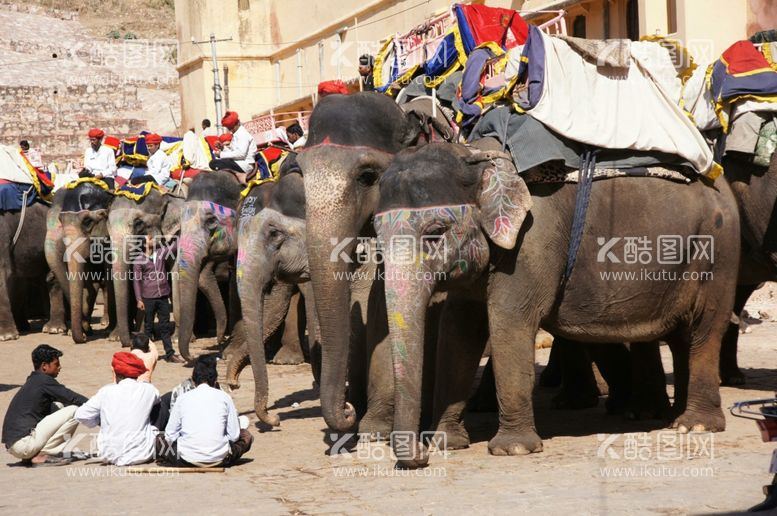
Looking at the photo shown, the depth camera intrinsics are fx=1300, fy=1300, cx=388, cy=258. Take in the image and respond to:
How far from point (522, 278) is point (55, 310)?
41.5 feet

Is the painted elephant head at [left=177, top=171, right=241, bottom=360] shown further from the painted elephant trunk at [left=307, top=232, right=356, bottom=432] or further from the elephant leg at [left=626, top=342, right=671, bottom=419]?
the elephant leg at [left=626, top=342, right=671, bottom=419]

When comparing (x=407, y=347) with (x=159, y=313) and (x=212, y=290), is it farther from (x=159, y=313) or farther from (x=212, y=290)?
(x=159, y=313)

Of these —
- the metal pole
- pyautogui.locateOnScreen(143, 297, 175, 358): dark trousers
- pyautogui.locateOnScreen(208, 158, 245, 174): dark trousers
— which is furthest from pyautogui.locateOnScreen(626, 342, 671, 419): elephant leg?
the metal pole

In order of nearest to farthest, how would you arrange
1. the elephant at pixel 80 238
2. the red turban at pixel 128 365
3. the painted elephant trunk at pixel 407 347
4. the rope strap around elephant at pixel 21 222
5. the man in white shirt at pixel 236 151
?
the painted elephant trunk at pixel 407 347 < the red turban at pixel 128 365 < the man in white shirt at pixel 236 151 < the elephant at pixel 80 238 < the rope strap around elephant at pixel 21 222

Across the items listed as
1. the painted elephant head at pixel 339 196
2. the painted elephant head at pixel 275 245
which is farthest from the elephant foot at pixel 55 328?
the painted elephant head at pixel 339 196

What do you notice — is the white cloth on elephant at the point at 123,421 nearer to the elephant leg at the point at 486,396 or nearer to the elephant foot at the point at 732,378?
the elephant leg at the point at 486,396

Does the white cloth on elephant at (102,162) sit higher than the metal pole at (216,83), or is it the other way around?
the metal pole at (216,83)

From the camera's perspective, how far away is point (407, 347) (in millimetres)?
8188

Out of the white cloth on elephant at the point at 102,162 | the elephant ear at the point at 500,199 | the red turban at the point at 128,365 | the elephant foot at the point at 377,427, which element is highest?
the white cloth on elephant at the point at 102,162

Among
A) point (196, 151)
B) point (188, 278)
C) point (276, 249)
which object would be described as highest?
point (196, 151)

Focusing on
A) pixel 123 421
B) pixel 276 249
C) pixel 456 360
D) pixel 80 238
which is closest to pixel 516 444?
pixel 456 360

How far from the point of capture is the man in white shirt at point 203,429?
8.80m

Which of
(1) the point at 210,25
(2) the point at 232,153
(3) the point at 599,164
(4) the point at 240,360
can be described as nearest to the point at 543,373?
(4) the point at 240,360

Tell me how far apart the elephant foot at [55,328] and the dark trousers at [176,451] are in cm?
1095
